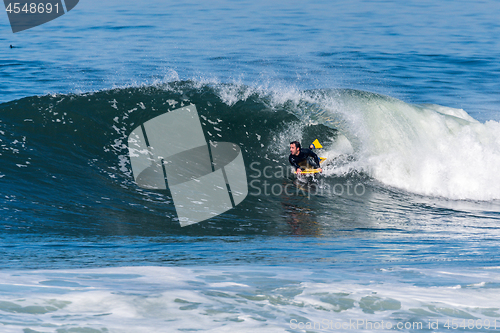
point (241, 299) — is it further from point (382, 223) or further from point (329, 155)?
point (329, 155)

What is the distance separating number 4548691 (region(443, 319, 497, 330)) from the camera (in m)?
3.40

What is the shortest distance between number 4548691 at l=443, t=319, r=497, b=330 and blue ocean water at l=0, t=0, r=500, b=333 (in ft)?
0.05

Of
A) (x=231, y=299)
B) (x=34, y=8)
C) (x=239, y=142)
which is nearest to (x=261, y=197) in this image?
(x=239, y=142)

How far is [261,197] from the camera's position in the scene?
28.9 ft

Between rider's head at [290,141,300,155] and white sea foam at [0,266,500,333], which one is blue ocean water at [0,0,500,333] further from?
rider's head at [290,141,300,155]

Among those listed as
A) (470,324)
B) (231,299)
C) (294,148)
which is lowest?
(470,324)

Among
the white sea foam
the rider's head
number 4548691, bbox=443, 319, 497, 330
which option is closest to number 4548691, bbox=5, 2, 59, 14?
the rider's head

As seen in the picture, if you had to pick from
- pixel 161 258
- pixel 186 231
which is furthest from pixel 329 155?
pixel 161 258

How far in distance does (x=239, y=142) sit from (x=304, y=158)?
2.00 metres

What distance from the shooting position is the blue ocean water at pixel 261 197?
145 inches

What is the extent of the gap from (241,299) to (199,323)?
51cm

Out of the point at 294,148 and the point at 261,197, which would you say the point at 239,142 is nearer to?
the point at 294,148

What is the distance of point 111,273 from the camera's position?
4543 millimetres

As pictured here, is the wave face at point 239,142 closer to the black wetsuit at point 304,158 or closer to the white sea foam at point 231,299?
the black wetsuit at point 304,158
